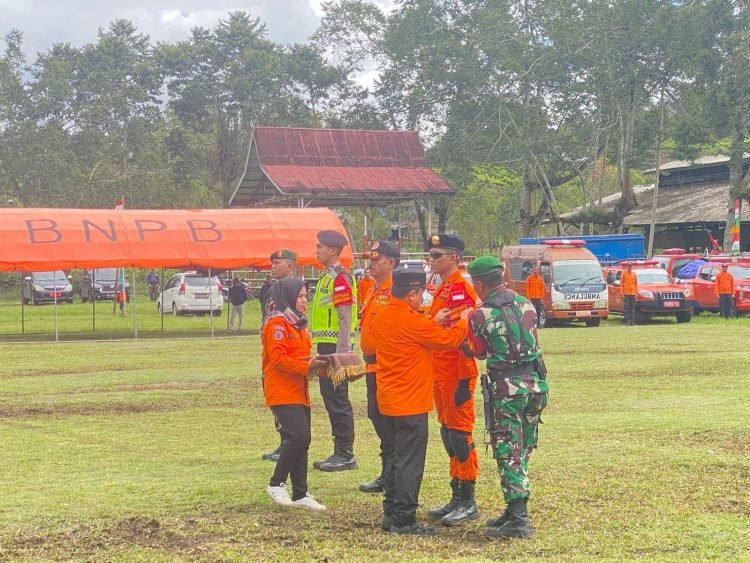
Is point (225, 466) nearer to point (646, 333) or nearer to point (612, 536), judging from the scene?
point (612, 536)

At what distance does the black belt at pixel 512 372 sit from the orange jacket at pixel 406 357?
31 cm

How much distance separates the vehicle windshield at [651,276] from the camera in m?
29.5

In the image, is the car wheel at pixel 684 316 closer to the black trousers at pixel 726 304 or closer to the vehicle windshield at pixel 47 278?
the black trousers at pixel 726 304

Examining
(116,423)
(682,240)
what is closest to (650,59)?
(682,240)

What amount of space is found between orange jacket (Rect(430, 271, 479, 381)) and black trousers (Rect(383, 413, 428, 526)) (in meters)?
0.39

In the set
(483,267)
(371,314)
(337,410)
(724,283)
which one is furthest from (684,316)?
(483,267)

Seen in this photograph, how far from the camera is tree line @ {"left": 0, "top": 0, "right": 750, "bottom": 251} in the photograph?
4319 centimetres

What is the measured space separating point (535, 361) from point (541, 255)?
22.8 meters

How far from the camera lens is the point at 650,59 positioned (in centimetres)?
4375

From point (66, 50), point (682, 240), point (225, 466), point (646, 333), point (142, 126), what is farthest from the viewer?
point (66, 50)

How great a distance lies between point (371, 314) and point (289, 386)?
0.82 meters

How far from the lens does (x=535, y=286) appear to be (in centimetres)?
2794

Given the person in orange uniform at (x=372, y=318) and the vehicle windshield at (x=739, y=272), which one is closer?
the person in orange uniform at (x=372, y=318)

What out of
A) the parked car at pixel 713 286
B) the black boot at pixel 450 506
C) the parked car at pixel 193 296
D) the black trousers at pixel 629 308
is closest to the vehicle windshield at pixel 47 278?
the parked car at pixel 193 296
